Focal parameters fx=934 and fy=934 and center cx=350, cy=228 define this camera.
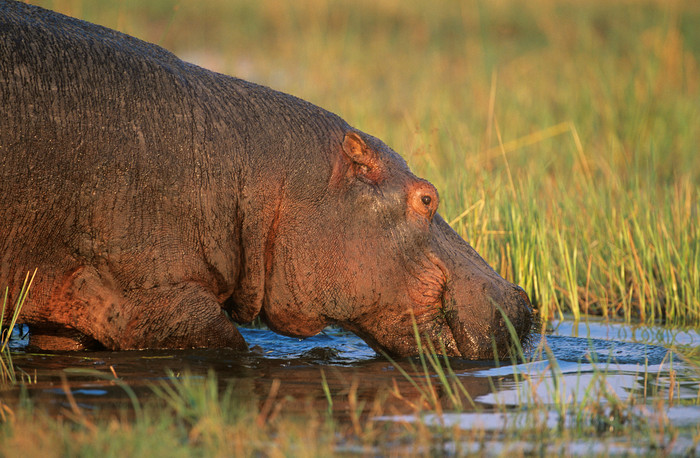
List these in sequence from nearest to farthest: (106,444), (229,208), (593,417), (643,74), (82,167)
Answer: (106,444)
(593,417)
(82,167)
(229,208)
(643,74)

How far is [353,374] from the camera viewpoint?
4254 mm

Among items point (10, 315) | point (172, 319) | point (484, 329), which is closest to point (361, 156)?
point (484, 329)

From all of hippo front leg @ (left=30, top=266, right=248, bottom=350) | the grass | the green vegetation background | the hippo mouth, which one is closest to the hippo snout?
the hippo mouth

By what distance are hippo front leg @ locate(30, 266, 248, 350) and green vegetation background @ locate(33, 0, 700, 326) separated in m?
2.35

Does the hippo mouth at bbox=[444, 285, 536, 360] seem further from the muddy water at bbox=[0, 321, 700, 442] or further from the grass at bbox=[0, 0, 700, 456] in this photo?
the grass at bbox=[0, 0, 700, 456]

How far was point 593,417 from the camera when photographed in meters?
3.44

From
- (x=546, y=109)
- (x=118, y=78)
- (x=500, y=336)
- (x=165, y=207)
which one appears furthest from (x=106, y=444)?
(x=546, y=109)

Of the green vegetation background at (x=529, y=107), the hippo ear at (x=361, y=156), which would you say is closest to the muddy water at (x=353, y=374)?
the hippo ear at (x=361, y=156)

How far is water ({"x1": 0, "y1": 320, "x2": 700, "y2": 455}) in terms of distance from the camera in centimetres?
351

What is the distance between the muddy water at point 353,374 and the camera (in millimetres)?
3568

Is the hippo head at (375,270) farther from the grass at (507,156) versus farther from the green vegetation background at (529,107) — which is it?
the green vegetation background at (529,107)

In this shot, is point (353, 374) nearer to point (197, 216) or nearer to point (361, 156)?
point (197, 216)

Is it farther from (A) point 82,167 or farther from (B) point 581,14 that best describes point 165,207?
(B) point 581,14

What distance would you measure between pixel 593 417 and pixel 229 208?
6.29 feet
